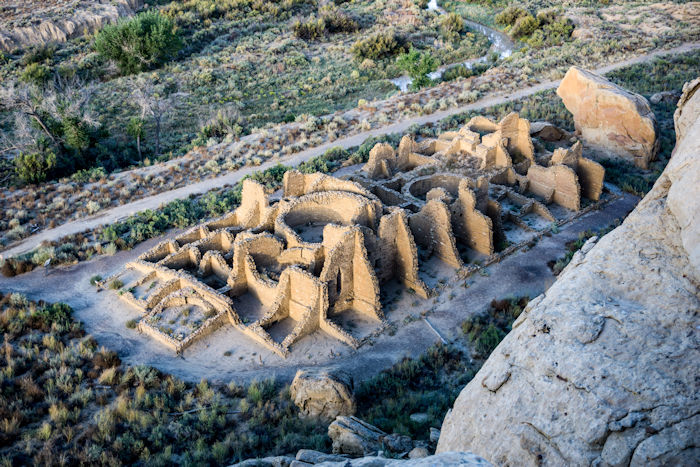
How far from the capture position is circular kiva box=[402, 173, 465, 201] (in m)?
24.5

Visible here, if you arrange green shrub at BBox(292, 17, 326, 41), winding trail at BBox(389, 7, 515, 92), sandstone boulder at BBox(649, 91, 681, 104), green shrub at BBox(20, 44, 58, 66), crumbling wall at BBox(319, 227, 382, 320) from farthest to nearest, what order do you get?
green shrub at BBox(292, 17, 326, 41) → winding trail at BBox(389, 7, 515, 92) → green shrub at BBox(20, 44, 58, 66) → sandstone boulder at BBox(649, 91, 681, 104) → crumbling wall at BBox(319, 227, 382, 320)

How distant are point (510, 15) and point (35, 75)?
53.1 meters

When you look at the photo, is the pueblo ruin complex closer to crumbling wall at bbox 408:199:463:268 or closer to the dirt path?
crumbling wall at bbox 408:199:463:268

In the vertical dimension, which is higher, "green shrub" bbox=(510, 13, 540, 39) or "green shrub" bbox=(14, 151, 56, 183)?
"green shrub" bbox=(14, 151, 56, 183)

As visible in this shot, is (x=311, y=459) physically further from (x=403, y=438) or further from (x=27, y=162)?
(x=27, y=162)

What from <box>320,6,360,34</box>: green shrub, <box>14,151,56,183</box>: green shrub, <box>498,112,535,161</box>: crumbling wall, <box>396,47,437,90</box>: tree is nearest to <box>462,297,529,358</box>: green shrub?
<box>498,112,535,161</box>: crumbling wall

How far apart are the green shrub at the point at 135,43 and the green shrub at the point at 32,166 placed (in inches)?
854

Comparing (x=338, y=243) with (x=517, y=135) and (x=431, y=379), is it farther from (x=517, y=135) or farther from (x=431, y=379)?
(x=517, y=135)

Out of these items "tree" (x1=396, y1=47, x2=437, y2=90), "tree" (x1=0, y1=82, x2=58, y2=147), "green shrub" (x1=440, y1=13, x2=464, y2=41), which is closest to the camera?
"tree" (x1=0, y1=82, x2=58, y2=147)

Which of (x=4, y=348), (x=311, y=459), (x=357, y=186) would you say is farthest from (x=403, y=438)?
(x=4, y=348)

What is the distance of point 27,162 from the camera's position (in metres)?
29.9

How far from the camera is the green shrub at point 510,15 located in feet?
209

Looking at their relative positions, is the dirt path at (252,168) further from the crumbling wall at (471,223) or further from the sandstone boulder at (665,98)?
the crumbling wall at (471,223)

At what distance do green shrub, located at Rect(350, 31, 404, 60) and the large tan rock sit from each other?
2924 cm
